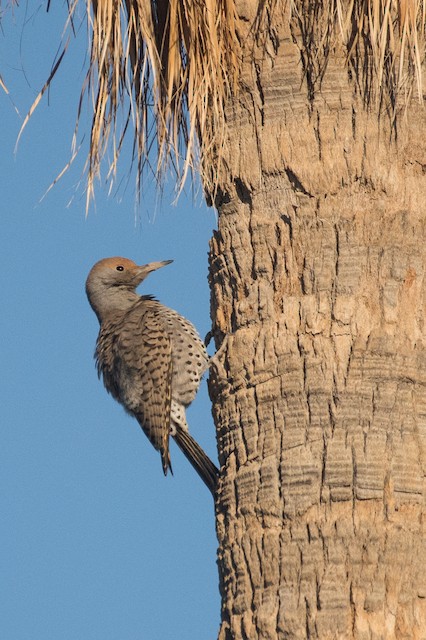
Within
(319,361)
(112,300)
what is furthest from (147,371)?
(319,361)

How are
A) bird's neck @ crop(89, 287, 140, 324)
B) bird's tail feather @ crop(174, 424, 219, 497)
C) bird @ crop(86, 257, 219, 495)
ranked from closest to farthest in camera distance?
bird's tail feather @ crop(174, 424, 219, 497) → bird @ crop(86, 257, 219, 495) → bird's neck @ crop(89, 287, 140, 324)

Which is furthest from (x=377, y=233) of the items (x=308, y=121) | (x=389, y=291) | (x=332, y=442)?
(x=332, y=442)

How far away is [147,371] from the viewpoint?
7562 mm

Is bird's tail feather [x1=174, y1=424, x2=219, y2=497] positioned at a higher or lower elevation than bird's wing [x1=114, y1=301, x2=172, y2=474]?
lower

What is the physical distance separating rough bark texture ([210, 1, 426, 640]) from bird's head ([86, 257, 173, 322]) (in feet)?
8.26

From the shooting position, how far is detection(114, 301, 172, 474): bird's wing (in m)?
7.48

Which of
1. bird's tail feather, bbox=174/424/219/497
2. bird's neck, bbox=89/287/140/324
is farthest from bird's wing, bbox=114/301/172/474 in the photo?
bird's neck, bbox=89/287/140/324

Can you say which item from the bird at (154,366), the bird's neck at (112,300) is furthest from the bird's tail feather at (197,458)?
the bird's neck at (112,300)

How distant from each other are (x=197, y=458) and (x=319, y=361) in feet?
6.95

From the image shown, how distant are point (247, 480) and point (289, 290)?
0.86 meters

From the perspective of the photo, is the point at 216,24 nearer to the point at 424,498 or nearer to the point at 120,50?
the point at 120,50

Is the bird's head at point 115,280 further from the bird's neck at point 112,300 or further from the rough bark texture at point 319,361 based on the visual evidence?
the rough bark texture at point 319,361

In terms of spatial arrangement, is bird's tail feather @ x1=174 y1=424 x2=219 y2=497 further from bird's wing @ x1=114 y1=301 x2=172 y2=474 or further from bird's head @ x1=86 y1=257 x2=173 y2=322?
bird's head @ x1=86 y1=257 x2=173 y2=322

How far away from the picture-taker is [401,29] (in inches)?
205
